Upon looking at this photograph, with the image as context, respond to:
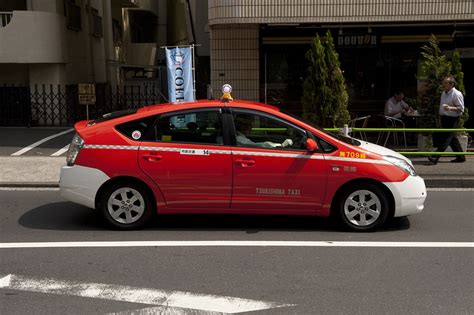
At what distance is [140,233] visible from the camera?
6227mm

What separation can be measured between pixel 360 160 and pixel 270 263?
1.79m

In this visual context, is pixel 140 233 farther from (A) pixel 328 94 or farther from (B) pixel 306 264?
(A) pixel 328 94

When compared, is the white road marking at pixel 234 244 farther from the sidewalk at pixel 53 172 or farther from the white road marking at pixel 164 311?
the sidewalk at pixel 53 172

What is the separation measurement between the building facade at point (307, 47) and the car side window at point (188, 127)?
6.03 meters

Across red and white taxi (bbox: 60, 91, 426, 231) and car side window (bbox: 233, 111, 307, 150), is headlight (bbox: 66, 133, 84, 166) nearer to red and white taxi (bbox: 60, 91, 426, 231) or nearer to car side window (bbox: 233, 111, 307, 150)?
red and white taxi (bbox: 60, 91, 426, 231)

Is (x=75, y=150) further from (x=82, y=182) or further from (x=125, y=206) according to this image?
(x=125, y=206)

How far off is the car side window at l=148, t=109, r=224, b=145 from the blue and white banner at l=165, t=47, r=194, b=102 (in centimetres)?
531

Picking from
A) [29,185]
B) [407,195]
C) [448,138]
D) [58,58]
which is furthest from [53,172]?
[58,58]

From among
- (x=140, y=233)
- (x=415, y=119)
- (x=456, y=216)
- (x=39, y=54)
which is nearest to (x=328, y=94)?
(x=415, y=119)

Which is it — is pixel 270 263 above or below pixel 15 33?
below

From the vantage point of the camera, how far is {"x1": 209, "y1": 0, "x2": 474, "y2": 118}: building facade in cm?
1214

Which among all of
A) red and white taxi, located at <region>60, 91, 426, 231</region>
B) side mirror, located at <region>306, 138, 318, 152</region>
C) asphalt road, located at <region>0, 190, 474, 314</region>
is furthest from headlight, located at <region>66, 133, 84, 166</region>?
side mirror, located at <region>306, 138, 318, 152</region>

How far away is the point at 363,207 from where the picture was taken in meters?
6.24

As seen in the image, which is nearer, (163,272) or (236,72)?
(163,272)
